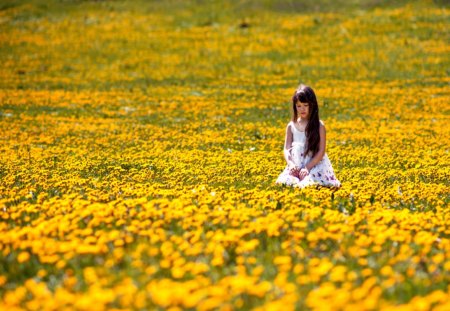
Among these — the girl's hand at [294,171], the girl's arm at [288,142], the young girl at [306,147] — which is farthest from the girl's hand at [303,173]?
the girl's arm at [288,142]

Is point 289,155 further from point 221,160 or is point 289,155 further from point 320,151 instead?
point 221,160

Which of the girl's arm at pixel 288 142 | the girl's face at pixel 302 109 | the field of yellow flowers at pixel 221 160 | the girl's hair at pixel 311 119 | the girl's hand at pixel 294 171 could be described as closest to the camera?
the field of yellow flowers at pixel 221 160

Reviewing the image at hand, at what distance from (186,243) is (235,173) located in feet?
24.7

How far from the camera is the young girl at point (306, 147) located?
440 inches

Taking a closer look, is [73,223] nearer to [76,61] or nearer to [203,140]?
[203,140]

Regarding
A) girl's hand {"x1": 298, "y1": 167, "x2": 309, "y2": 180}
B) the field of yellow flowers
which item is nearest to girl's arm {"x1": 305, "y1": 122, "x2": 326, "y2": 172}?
girl's hand {"x1": 298, "y1": 167, "x2": 309, "y2": 180}

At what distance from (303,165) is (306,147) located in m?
0.38

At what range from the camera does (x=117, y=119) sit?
25078 mm

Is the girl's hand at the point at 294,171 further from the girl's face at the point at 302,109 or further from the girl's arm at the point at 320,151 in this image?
the girl's face at the point at 302,109

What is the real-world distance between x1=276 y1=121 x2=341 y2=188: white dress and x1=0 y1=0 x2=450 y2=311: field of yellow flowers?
357mm

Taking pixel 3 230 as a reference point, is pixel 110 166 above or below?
below

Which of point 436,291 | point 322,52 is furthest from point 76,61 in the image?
point 436,291

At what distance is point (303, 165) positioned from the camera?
11773 mm

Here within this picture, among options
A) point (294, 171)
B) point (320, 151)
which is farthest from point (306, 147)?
point (294, 171)
